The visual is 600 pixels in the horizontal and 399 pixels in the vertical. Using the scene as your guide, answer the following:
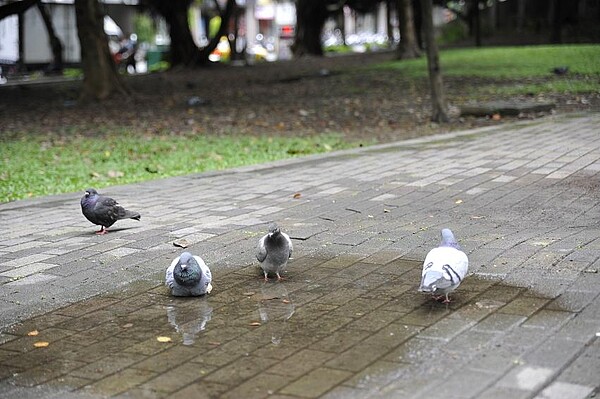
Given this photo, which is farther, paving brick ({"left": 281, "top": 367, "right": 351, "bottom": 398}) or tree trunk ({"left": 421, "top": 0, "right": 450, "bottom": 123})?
tree trunk ({"left": 421, "top": 0, "right": 450, "bottom": 123})

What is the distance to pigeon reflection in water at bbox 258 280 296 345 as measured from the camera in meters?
4.93

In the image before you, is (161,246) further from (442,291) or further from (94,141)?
(94,141)

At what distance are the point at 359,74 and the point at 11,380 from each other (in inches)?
815

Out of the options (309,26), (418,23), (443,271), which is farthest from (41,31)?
(443,271)

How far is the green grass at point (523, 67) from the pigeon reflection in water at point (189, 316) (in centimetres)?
1298

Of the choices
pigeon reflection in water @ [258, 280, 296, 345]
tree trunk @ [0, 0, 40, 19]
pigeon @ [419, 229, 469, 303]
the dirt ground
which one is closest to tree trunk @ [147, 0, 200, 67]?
the dirt ground

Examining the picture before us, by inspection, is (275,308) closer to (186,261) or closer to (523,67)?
(186,261)

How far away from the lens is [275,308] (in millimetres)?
5340

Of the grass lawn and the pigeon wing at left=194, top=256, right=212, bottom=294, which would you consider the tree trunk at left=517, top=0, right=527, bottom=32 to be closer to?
the grass lawn

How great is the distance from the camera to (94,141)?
14625 millimetres

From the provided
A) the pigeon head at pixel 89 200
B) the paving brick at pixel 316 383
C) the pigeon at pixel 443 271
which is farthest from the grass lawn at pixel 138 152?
the paving brick at pixel 316 383

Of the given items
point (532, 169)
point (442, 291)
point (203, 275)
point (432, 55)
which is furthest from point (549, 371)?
point (432, 55)

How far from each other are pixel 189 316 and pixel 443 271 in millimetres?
1430

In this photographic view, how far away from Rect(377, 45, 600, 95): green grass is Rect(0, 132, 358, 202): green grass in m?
6.04
